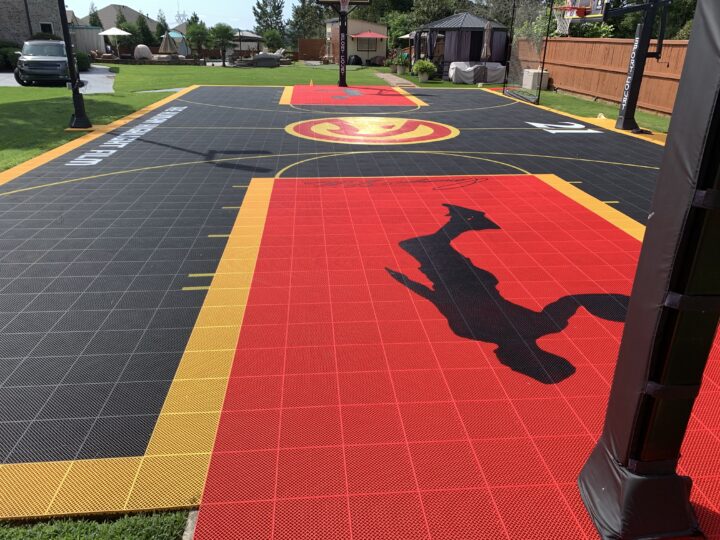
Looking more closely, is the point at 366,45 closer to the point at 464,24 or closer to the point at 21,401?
the point at 464,24

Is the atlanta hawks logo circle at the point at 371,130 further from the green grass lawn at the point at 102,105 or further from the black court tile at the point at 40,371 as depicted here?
the black court tile at the point at 40,371

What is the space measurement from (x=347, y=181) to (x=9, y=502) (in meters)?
8.72

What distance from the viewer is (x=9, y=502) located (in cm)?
348

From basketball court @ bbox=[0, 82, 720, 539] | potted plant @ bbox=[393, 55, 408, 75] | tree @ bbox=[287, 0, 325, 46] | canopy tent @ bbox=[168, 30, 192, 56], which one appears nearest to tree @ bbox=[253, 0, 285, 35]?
tree @ bbox=[287, 0, 325, 46]

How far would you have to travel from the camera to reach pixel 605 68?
23.8m

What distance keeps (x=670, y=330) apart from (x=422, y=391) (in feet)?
7.38

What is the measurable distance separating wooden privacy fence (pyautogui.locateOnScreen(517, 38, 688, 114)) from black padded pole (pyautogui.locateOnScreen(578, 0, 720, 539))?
64.5 ft

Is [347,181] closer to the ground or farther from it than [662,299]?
closer to the ground

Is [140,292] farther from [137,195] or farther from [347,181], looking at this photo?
[347,181]

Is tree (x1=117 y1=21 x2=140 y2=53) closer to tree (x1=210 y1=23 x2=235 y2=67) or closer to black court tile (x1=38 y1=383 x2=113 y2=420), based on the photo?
tree (x1=210 y1=23 x2=235 y2=67)

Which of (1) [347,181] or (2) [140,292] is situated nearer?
(2) [140,292]

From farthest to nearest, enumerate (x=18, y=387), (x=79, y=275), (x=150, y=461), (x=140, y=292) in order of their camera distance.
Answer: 1. (x=79, y=275)
2. (x=140, y=292)
3. (x=18, y=387)
4. (x=150, y=461)

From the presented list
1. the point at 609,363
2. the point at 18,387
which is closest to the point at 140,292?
the point at 18,387

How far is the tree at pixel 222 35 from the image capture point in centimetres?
4812
